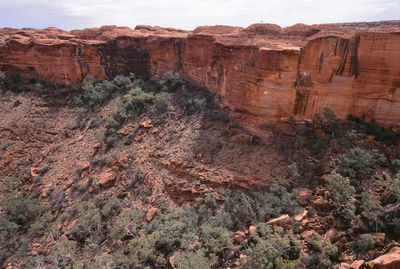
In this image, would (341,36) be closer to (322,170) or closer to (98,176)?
(322,170)

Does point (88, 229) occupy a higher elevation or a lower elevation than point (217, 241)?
lower

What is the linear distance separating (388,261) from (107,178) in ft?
53.5

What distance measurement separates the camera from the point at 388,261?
7844 millimetres

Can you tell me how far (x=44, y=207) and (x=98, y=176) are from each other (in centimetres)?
452

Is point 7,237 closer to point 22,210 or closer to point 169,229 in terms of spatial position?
point 22,210

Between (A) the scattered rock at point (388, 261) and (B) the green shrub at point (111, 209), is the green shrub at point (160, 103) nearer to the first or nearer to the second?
(B) the green shrub at point (111, 209)

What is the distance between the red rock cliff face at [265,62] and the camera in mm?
13492

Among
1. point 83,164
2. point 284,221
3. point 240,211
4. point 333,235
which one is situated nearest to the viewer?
point 333,235

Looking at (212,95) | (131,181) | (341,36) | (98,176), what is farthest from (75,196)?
(341,36)

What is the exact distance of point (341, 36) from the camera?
13375mm

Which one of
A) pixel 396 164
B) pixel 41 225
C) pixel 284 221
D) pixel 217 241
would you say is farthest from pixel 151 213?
pixel 396 164

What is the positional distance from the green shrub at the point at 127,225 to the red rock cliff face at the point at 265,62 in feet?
36.9

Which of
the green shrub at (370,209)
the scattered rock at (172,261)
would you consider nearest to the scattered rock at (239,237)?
the scattered rock at (172,261)

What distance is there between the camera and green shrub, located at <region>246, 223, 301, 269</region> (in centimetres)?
962
